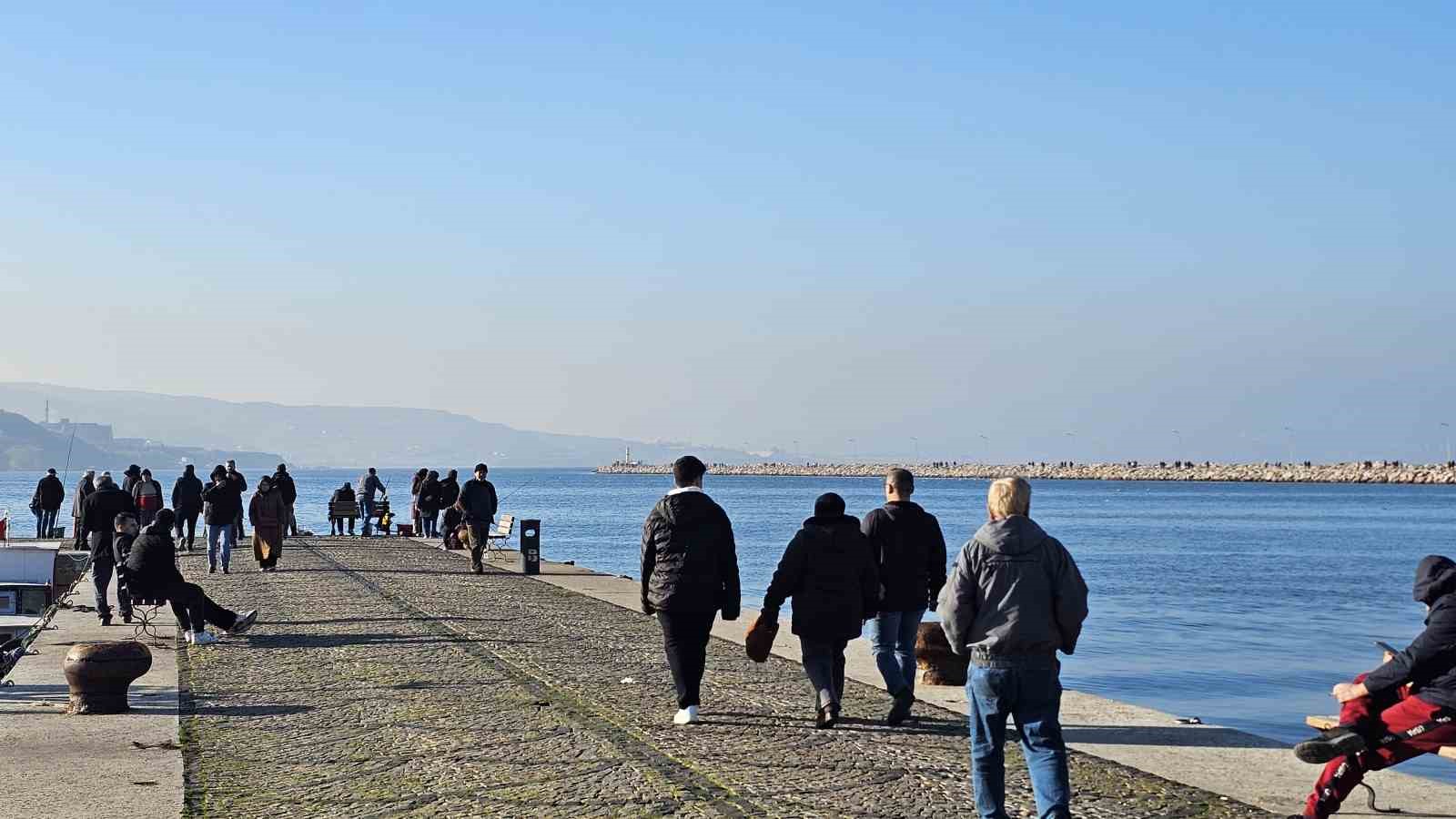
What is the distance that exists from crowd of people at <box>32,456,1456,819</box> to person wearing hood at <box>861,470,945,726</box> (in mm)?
12

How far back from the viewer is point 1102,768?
382 inches

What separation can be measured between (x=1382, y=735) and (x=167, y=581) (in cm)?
1122

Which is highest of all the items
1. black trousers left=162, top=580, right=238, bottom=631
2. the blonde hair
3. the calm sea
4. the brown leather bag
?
the blonde hair

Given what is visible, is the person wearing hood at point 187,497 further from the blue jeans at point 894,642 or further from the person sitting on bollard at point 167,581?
the blue jeans at point 894,642

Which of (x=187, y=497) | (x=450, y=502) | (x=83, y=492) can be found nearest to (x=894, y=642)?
(x=187, y=497)

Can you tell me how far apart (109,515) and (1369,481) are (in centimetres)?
18430

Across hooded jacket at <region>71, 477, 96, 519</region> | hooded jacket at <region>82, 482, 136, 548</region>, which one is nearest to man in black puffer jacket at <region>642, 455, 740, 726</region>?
hooded jacket at <region>82, 482, 136, 548</region>

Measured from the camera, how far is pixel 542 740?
10.6 meters

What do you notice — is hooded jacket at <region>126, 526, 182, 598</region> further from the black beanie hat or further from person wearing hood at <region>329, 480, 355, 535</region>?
person wearing hood at <region>329, 480, 355, 535</region>

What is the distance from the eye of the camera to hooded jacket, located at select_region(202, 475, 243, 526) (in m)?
25.2

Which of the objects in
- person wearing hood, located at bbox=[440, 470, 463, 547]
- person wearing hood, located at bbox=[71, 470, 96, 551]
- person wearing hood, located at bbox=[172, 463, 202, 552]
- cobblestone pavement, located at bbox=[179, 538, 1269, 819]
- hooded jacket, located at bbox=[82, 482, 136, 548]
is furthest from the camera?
person wearing hood, located at bbox=[440, 470, 463, 547]

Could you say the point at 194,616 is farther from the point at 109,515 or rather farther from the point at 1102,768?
the point at 1102,768

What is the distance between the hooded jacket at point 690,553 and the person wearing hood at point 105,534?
859cm

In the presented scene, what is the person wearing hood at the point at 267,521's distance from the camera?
1041 inches
